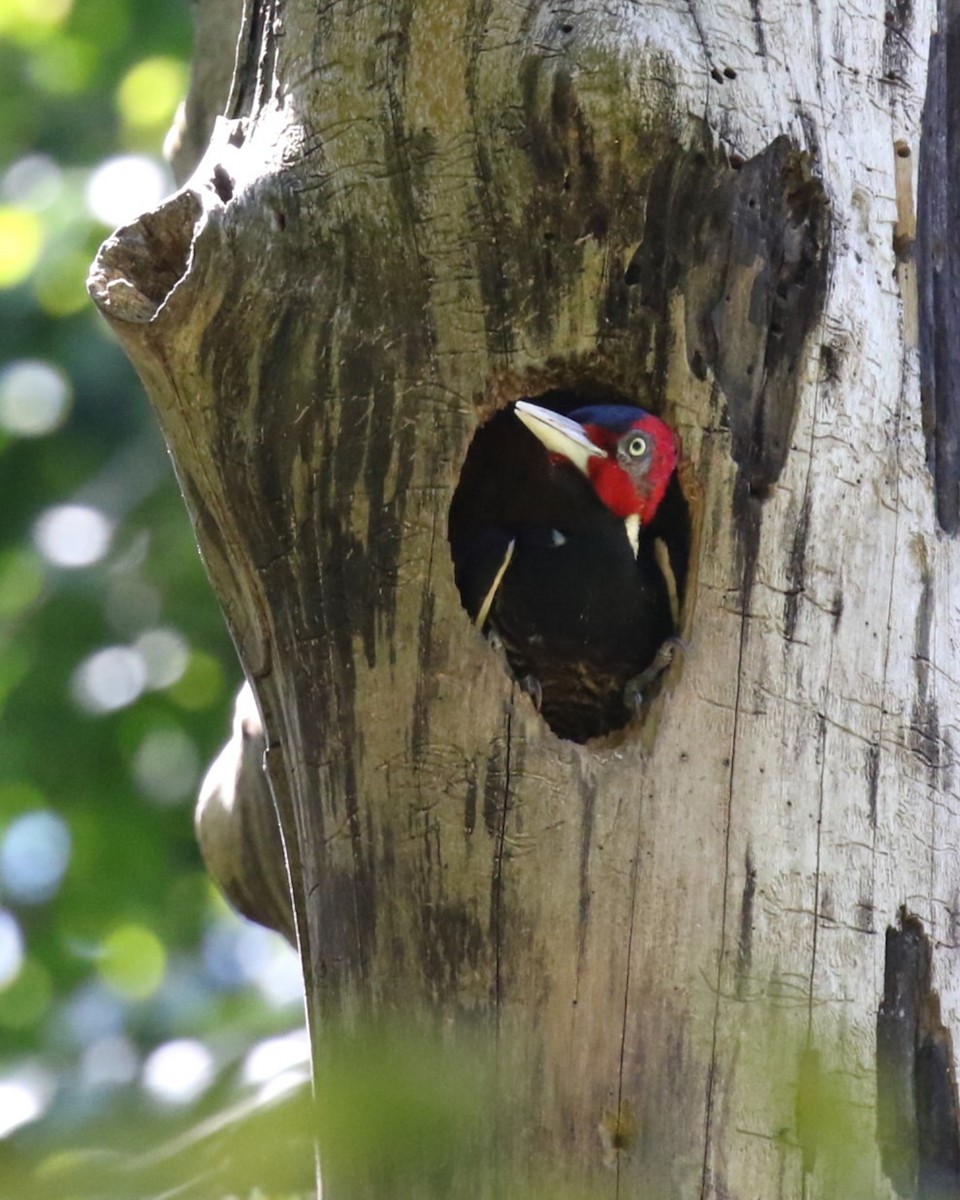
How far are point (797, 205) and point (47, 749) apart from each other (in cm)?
304

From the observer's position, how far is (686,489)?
84.9 inches

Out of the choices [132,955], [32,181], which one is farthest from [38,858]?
[32,181]

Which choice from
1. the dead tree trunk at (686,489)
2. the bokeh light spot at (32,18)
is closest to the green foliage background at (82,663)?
the bokeh light spot at (32,18)

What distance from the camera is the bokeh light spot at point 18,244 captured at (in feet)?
15.4

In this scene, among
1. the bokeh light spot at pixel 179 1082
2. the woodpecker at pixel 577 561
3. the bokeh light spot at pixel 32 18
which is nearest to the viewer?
the bokeh light spot at pixel 179 1082

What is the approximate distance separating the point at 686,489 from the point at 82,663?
9.37 ft

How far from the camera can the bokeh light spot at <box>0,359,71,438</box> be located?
4750mm

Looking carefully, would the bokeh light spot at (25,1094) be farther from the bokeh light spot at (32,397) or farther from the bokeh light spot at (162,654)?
the bokeh light spot at (32,397)

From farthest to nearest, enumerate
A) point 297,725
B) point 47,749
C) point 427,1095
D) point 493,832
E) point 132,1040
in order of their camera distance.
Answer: point 47,749
point 132,1040
point 297,725
point 493,832
point 427,1095

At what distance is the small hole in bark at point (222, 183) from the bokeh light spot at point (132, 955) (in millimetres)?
2879

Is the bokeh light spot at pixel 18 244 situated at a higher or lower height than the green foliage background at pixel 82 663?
higher

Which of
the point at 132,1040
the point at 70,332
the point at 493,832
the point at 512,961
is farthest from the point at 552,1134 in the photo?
the point at 70,332

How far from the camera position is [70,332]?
4797mm

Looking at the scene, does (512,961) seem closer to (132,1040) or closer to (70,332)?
(132,1040)
